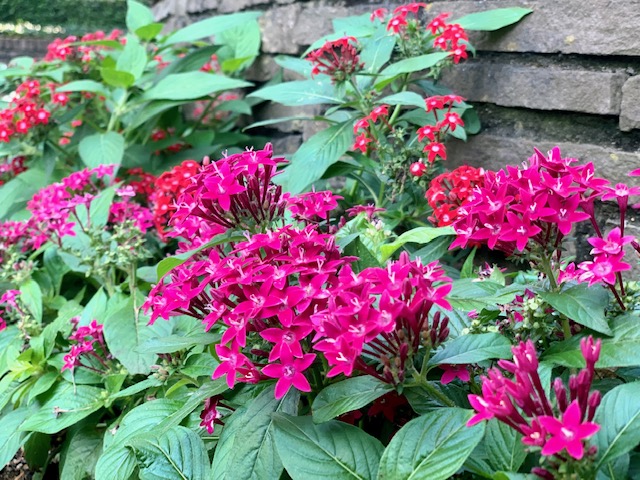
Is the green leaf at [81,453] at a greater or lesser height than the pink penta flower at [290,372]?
lesser

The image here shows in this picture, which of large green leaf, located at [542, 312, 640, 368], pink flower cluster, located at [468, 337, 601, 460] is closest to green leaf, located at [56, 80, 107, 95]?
large green leaf, located at [542, 312, 640, 368]

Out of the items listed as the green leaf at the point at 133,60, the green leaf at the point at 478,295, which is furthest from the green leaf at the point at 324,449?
the green leaf at the point at 133,60

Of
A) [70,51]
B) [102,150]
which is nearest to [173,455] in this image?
[102,150]

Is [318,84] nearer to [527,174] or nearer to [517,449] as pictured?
[527,174]

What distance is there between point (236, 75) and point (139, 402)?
6.82 feet

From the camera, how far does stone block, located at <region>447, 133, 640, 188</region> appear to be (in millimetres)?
1729

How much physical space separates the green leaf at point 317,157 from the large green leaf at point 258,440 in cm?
85

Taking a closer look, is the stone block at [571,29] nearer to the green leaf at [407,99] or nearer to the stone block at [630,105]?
the stone block at [630,105]

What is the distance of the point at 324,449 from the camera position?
106cm

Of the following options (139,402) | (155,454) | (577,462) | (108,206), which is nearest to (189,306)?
(155,454)

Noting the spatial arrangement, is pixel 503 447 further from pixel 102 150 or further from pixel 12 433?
pixel 102 150

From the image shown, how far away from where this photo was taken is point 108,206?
2201 millimetres

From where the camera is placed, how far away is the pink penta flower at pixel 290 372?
107 centimetres

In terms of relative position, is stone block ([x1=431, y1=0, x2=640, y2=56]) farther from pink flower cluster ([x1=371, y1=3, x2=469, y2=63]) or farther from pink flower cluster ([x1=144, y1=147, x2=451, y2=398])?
pink flower cluster ([x1=144, y1=147, x2=451, y2=398])
